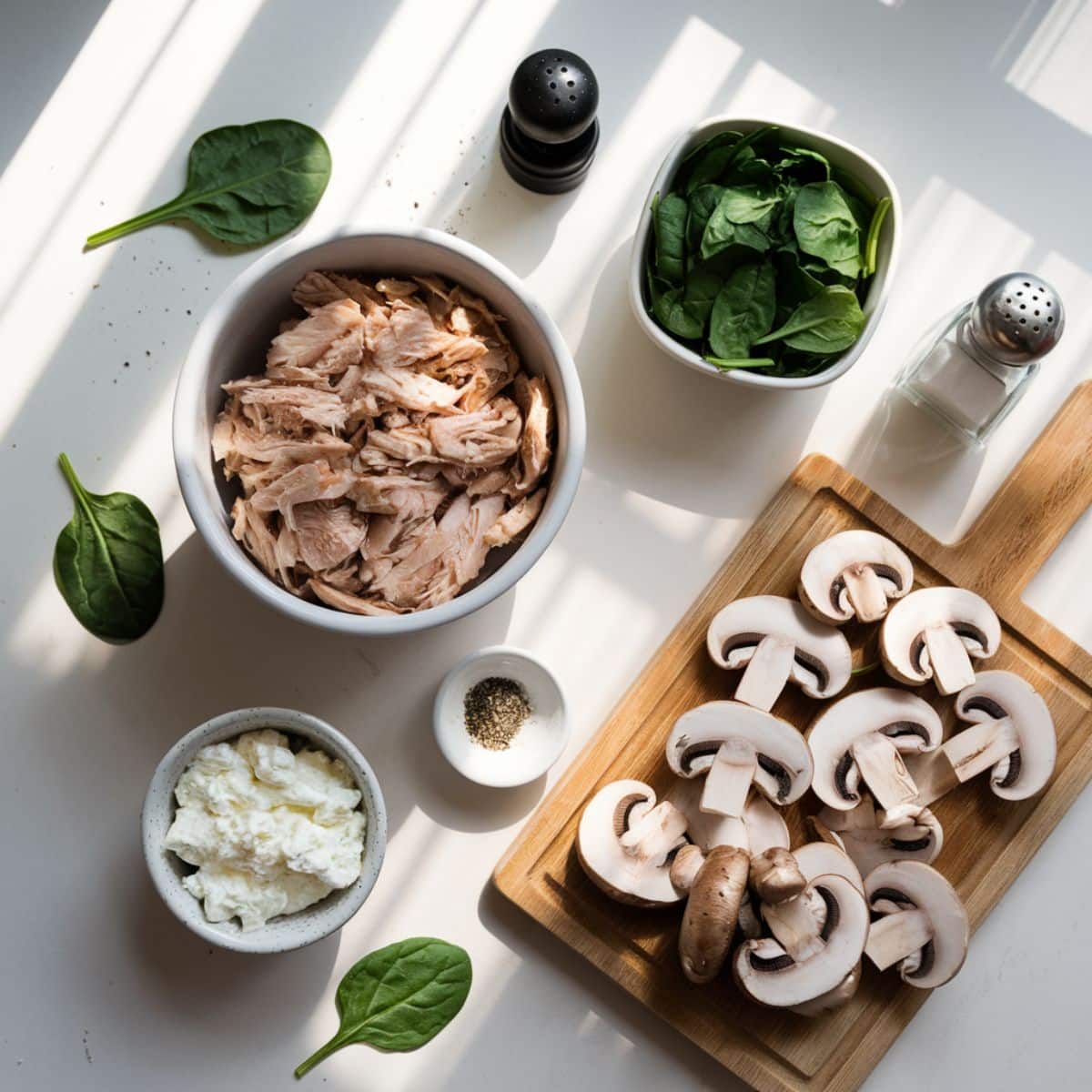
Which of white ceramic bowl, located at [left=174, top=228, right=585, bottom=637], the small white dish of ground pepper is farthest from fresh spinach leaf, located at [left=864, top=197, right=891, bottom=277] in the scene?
the small white dish of ground pepper

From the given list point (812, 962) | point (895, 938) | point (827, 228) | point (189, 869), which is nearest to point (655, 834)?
point (812, 962)

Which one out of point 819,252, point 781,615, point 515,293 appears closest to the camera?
point 515,293

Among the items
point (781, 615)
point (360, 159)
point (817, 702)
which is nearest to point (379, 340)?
point (360, 159)

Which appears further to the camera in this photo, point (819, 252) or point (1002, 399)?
point (1002, 399)

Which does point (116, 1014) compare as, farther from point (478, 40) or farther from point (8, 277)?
point (478, 40)

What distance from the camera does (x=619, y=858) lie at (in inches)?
64.4

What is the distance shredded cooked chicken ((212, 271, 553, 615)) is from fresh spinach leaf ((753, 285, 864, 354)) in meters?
0.37

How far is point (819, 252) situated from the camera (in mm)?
1564

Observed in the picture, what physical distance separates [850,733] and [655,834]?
323 millimetres

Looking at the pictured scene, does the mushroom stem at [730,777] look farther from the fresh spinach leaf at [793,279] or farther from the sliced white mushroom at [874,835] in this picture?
the fresh spinach leaf at [793,279]

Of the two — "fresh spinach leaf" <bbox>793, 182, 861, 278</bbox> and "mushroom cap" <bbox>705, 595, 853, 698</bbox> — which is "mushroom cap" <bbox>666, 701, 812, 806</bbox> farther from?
"fresh spinach leaf" <bbox>793, 182, 861, 278</bbox>

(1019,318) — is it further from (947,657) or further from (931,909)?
(931,909)

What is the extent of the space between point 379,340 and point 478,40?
0.60 metres

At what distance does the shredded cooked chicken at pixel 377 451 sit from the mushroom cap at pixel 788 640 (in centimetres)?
38
